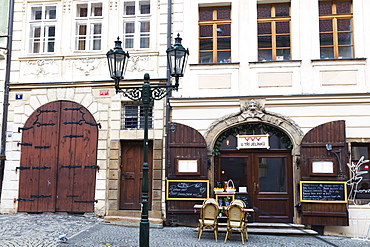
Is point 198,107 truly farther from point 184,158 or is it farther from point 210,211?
point 210,211

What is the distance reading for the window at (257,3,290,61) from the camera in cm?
1138

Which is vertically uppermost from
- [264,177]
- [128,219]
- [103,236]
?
[264,177]

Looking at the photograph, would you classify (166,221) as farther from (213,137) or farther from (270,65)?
(270,65)

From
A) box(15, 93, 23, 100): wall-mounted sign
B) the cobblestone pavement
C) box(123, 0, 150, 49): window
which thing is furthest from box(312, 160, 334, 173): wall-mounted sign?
box(15, 93, 23, 100): wall-mounted sign

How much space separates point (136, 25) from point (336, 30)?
5542 mm

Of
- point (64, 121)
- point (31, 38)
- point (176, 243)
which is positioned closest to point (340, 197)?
point (176, 243)

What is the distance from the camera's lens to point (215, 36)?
1169 centimetres

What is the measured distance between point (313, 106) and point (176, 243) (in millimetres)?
5008

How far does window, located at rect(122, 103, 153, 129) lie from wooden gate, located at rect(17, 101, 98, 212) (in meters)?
0.86

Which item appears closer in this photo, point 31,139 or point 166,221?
point 166,221

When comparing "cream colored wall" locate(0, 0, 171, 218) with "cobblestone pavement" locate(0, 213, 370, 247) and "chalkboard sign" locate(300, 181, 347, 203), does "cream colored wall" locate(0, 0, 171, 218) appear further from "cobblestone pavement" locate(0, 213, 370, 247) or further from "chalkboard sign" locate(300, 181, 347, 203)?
"chalkboard sign" locate(300, 181, 347, 203)

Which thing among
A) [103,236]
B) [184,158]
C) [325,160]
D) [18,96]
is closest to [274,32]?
[325,160]

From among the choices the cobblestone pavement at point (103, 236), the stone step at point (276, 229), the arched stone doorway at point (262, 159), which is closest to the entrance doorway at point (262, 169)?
the arched stone doorway at point (262, 159)

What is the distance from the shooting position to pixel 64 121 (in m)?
11.9
